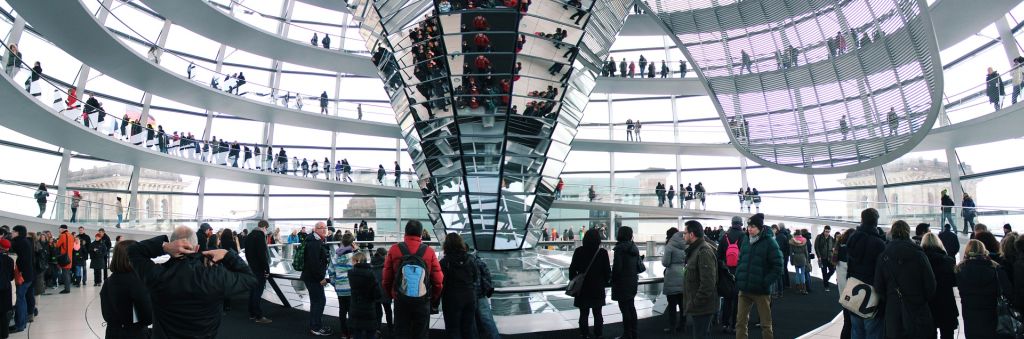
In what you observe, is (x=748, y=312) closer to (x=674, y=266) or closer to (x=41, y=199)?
(x=674, y=266)

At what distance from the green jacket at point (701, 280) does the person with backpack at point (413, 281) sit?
97.9 inches

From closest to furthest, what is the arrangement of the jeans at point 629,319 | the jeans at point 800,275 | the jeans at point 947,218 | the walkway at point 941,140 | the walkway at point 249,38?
1. the jeans at point 629,319
2. the jeans at point 800,275
3. the jeans at point 947,218
4. the walkway at point 941,140
5. the walkway at point 249,38

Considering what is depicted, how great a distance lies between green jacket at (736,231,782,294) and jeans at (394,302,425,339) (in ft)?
10.4

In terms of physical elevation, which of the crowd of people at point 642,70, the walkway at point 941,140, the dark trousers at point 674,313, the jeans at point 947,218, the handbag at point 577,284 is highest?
the crowd of people at point 642,70

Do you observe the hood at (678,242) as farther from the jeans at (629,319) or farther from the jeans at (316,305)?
the jeans at (316,305)

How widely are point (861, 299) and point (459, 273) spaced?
3541 millimetres

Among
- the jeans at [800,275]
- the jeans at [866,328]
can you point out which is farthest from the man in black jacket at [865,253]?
the jeans at [800,275]

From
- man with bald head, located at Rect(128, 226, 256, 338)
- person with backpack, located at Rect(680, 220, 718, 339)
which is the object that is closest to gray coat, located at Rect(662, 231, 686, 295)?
person with backpack, located at Rect(680, 220, 718, 339)

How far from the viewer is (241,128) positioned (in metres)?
32.4

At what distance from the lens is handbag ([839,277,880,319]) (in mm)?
6238

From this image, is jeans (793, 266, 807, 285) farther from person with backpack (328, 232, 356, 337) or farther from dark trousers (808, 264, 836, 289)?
person with backpack (328, 232, 356, 337)

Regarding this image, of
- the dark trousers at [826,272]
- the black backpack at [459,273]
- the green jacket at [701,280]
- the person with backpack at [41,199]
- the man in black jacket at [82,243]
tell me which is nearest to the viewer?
the black backpack at [459,273]

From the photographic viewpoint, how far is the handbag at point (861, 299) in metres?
6.24

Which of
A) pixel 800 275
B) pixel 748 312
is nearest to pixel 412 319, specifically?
pixel 748 312
